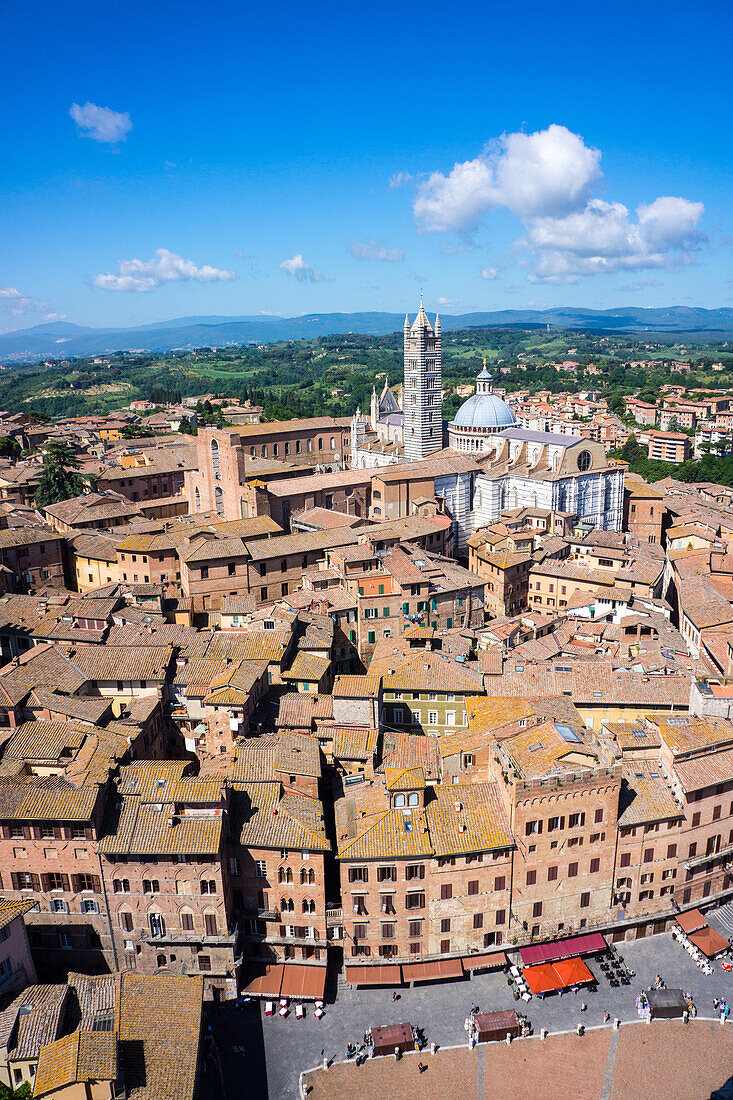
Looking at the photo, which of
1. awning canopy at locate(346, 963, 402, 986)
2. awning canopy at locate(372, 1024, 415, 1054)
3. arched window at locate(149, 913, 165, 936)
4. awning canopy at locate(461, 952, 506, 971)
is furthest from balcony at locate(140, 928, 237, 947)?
awning canopy at locate(461, 952, 506, 971)

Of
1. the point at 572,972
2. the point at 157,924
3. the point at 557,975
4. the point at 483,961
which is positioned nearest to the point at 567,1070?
the point at 557,975

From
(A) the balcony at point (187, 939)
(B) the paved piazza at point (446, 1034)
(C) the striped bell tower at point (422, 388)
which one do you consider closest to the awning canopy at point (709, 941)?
(B) the paved piazza at point (446, 1034)

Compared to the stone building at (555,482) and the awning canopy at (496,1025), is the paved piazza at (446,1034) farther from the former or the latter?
the stone building at (555,482)

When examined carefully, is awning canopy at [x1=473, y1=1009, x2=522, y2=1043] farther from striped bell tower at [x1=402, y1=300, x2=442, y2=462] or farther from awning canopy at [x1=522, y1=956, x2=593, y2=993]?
striped bell tower at [x1=402, y1=300, x2=442, y2=462]

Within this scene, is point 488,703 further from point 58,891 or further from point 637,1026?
point 58,891

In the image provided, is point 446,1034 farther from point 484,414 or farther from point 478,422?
point 484,414

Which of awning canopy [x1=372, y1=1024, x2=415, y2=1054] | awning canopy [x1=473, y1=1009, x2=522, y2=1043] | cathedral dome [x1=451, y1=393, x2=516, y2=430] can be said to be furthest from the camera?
cathedral dome [x1=451, y1=393, x2=516, y2=430]
